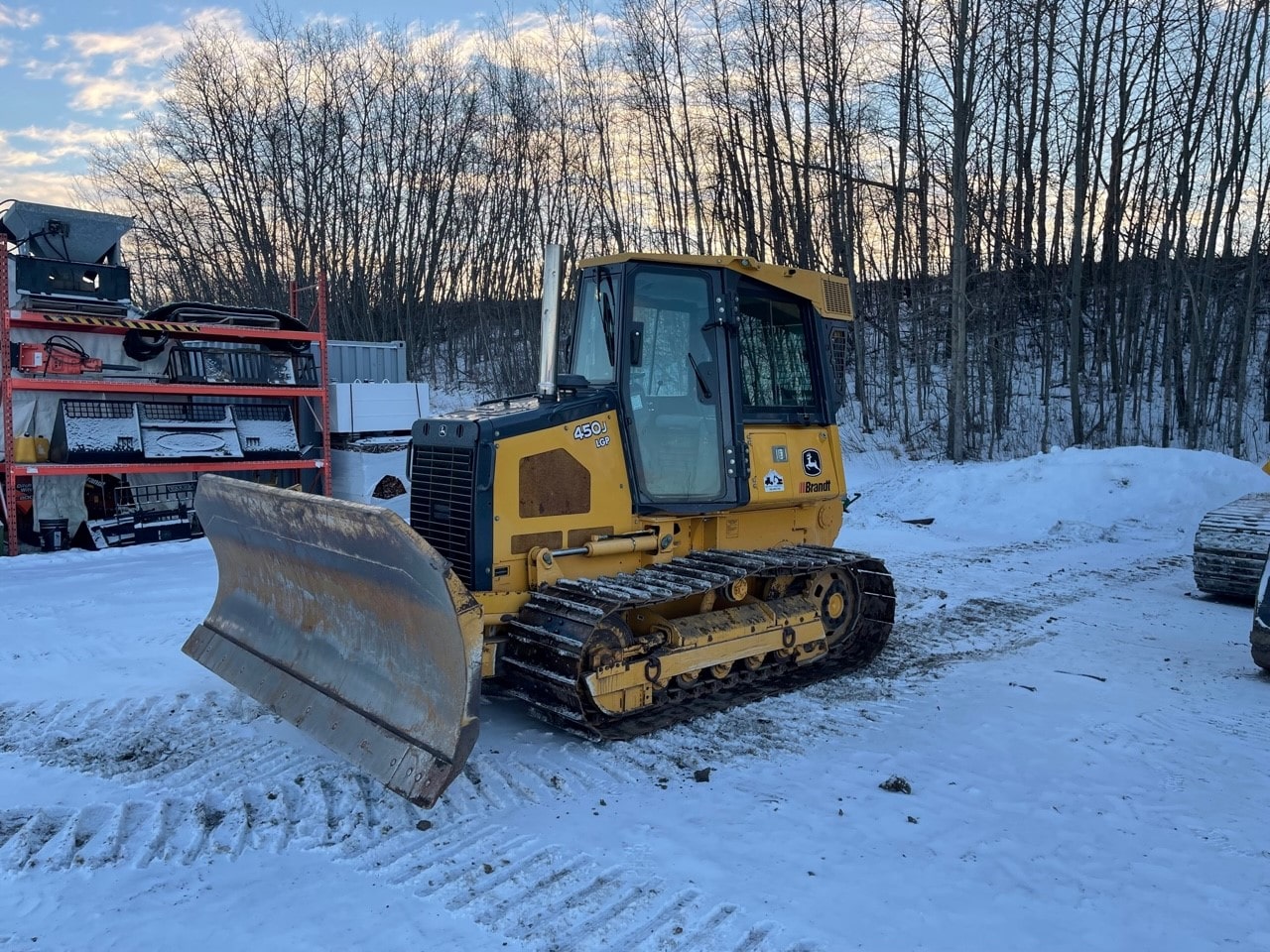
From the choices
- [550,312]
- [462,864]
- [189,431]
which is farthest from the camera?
[189,431]

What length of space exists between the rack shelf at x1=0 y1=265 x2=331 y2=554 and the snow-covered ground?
3.75m

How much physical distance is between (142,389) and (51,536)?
1.87 metres

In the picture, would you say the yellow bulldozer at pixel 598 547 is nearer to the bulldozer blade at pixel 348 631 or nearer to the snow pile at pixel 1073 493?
the bulldozer blade at pixel 348 631

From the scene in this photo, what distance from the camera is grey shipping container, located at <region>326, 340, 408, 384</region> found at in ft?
44.8

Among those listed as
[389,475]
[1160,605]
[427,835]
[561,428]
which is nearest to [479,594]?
[561,428]

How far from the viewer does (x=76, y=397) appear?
10352 mm

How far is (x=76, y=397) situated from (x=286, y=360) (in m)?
2.49

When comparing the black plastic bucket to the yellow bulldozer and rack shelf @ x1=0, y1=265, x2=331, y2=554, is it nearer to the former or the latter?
rack shelf @ x1=0, y1=265, x2=331, y2=554

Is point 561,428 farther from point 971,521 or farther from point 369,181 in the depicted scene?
point 369,181

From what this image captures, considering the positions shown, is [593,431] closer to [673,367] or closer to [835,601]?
[673,367]

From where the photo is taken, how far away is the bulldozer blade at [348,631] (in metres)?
3.75

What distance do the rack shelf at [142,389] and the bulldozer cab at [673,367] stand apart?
276 inches

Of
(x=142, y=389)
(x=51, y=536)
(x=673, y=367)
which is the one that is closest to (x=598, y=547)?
(x=673, y=367)

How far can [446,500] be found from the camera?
5.00 metres
